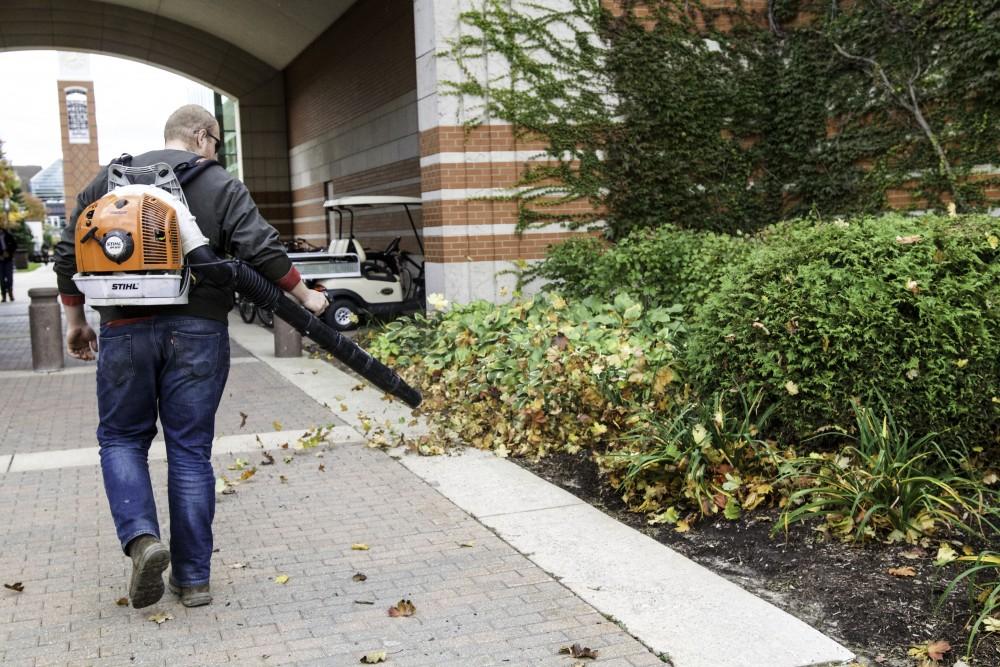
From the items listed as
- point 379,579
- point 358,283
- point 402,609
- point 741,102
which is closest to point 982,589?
point 402,609

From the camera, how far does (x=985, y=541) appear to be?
436 centimetres

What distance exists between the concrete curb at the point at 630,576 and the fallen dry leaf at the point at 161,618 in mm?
1579

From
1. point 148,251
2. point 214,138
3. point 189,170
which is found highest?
point 214,138

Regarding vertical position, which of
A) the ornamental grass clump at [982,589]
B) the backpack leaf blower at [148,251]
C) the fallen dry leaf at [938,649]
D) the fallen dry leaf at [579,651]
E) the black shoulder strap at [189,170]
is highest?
the black shoulder strap at [189,170]

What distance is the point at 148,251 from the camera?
379 centimetres

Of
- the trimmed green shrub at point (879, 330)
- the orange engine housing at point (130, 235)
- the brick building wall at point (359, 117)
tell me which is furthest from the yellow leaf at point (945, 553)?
the brick building wall at point (359, 117)

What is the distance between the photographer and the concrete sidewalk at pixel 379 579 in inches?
146

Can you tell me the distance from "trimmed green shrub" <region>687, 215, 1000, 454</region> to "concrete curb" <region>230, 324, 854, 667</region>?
3.65ft

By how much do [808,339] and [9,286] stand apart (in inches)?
949

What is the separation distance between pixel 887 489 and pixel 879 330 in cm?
81

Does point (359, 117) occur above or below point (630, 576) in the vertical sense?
above

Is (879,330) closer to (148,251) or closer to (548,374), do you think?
(548,374)

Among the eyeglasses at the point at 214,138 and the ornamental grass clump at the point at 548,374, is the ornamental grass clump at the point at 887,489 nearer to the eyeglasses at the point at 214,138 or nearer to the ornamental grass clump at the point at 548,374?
the ornamental grass clump at the point at 548,374

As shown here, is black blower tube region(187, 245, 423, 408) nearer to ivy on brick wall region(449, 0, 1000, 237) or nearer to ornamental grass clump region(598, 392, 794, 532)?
ornamental grass clump region(598, 392, 794, 532)
